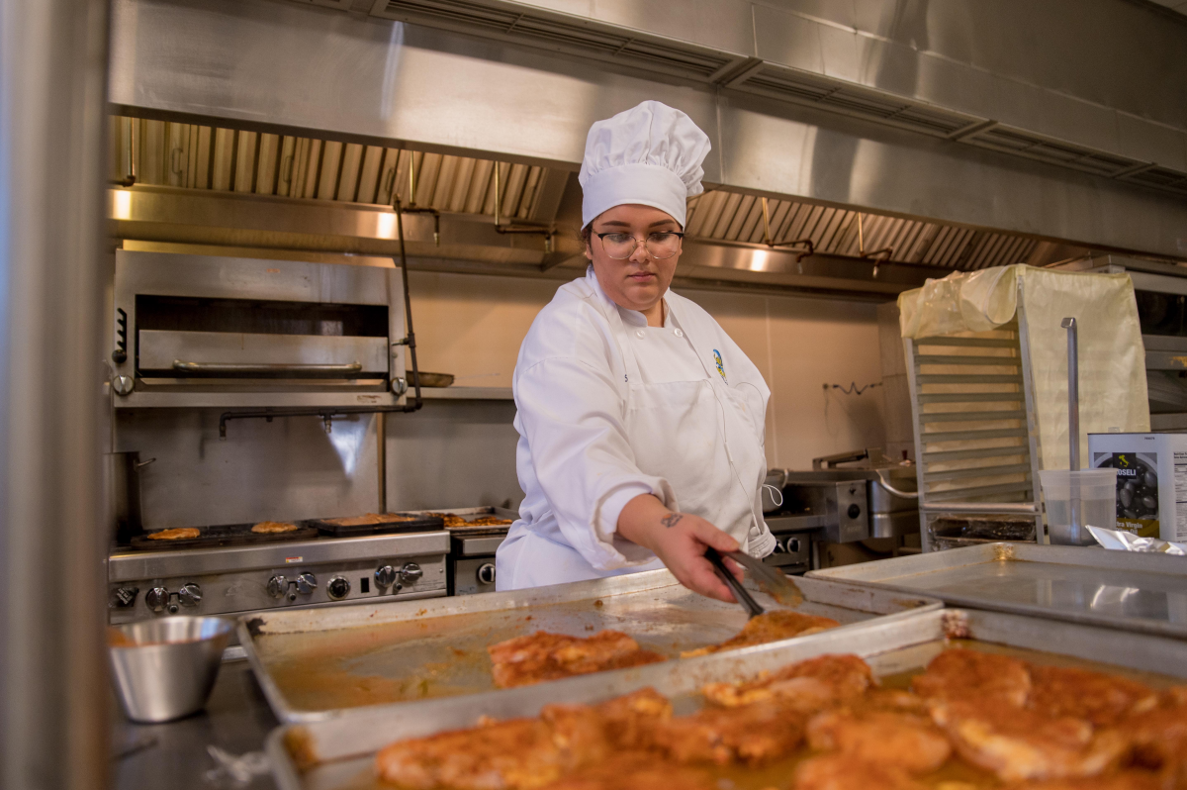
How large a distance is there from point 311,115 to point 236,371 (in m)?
1.15

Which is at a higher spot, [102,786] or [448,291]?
[448,291]

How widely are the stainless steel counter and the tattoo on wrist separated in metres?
0.59

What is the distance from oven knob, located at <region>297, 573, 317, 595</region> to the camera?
9.21 feet

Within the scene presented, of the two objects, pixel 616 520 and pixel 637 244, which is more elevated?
pixel 637 244

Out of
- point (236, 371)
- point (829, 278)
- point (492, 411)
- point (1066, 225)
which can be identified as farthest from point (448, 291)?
point (1066, 225)

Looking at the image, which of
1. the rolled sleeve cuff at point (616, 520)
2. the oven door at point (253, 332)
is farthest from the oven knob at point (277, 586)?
the rolled sleeve cuff at point (616, 520)

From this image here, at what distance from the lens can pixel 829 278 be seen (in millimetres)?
4781

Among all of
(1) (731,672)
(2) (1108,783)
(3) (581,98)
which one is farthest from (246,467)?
(2) (1108,783)

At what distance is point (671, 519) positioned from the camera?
3.91 ft

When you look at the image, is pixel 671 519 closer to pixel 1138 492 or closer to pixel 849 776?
pixel 849 776

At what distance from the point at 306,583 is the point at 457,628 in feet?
5.85

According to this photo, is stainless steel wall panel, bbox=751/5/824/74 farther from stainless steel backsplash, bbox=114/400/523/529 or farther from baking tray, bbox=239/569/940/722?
baking tray, bbox=239/569/940/722

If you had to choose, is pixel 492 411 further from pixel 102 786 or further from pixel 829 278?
pixel 102 786

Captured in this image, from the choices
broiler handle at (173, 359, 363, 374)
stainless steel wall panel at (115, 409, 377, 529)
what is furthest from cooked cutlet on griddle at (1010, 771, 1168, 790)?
stainless steel wall panel at (115, 409, 377, 529)
